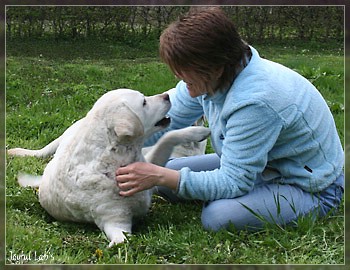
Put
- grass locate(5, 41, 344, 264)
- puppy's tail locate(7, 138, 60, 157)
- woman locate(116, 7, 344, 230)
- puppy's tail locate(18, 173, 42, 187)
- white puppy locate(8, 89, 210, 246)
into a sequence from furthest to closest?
puppy's tail locate(7, 138, 60, 157) < puppy's tail locate(18, 173, 42, 187) < white puppy locate(8, 89, 210, 246) < woman locate(116, 7, 344, 230) < grass locate(5, 41, 344, 264)

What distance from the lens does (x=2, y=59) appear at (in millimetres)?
3109

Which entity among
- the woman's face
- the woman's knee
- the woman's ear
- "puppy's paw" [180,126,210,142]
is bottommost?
the woman's knee

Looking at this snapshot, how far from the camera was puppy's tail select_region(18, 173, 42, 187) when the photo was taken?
14.9 ft

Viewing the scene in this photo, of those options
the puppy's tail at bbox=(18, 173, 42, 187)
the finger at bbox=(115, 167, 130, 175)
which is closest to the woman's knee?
the finger at bbox=(115, 167, 130, 175)

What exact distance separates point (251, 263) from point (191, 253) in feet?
1.08

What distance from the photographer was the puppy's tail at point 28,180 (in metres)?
4.53

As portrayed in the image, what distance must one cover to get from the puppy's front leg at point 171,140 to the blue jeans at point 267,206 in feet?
1.31

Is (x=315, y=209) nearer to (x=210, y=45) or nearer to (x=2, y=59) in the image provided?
(x=210, y=45)

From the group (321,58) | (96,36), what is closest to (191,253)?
(96,36)

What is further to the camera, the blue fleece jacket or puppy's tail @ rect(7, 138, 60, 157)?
puppy's tail @ rect(7, 138, 60, 157)

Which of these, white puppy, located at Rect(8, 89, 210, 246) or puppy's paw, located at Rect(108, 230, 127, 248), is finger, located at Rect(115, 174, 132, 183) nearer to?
white puppy, located at Rect(8, 89, 210, 246)

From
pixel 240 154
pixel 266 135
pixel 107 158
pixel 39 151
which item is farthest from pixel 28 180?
pixel 266 135

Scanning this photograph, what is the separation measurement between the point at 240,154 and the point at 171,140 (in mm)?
568

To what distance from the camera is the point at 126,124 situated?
3557 mm
